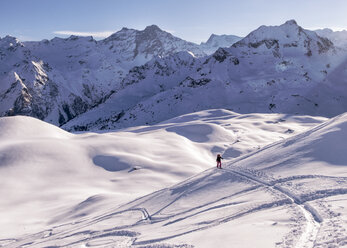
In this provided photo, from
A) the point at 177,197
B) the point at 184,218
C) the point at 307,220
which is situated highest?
the point at 177,197

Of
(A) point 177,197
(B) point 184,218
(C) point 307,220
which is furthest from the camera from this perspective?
(A) point 177,197

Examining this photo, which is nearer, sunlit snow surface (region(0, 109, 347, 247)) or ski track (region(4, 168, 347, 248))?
ski track (region(4, 168, 347, 248))

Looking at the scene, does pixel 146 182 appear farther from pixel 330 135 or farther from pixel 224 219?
pixel 224 219

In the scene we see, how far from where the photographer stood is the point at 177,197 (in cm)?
2491

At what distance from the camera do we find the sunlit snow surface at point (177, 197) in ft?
47.4

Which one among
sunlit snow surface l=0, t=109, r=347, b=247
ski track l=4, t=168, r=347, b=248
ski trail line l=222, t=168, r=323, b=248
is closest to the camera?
ski trail line l=222, t=168, r=323, b=248

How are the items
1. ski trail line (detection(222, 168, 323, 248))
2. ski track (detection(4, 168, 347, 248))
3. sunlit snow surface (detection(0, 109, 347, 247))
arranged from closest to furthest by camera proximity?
1. ski trail line (detection(222, 168, 323, 248))
2. ski track (detection(4, 168, 347, 248))
3. sunlit snow surface (detection(0, 109, 347, 247))

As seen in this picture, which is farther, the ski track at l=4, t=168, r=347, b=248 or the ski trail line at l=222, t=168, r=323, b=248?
the ski track at l=4, t=168, r=347, b=248

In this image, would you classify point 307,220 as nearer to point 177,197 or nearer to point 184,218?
point 184,218

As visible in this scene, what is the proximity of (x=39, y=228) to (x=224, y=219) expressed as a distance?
18.3 metres

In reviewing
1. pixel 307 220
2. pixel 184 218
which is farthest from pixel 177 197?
pixel 307 220

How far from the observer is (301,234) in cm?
1275

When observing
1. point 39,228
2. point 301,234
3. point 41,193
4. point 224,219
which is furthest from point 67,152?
point 301,234

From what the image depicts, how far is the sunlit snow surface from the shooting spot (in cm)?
1445
